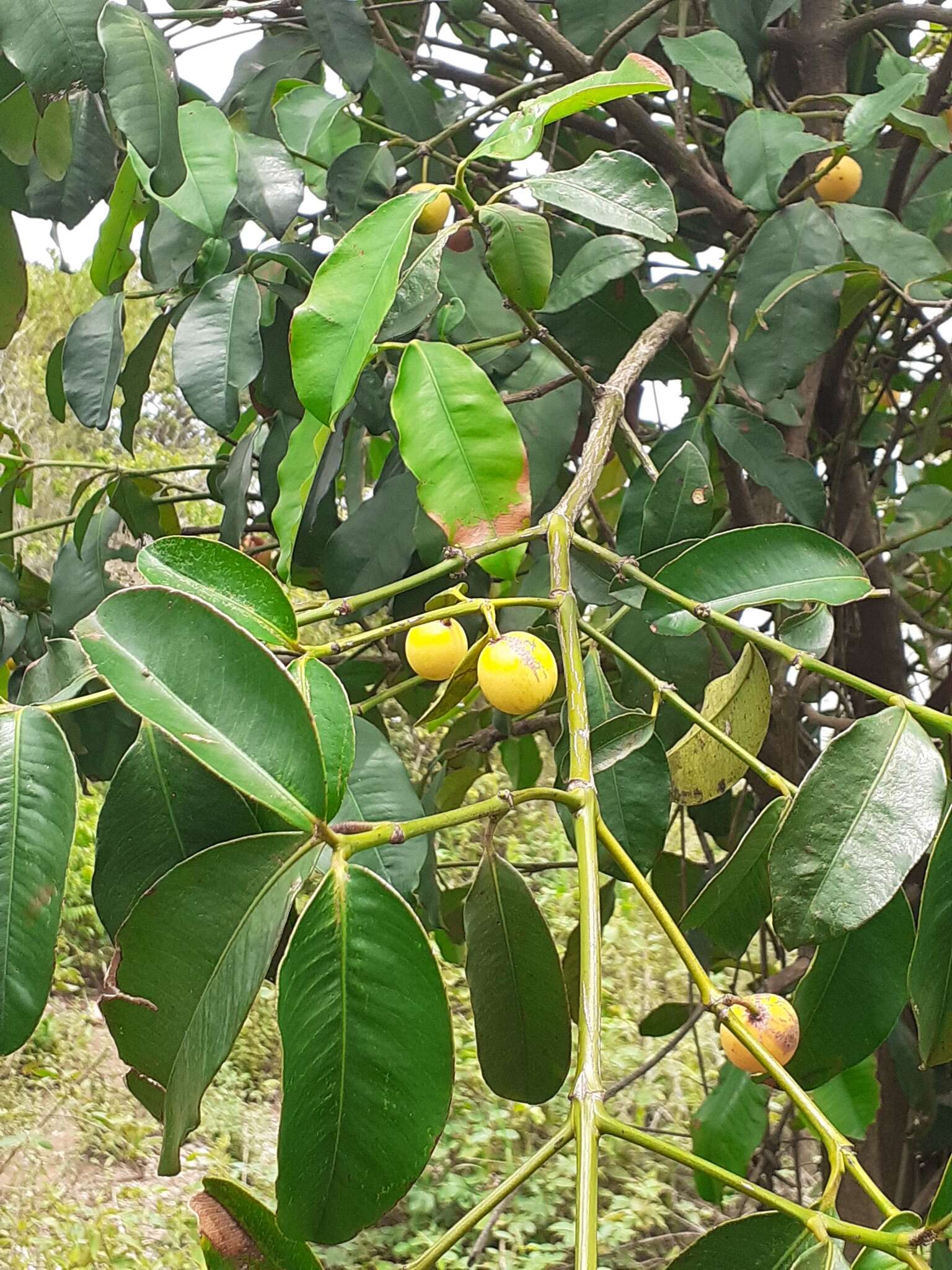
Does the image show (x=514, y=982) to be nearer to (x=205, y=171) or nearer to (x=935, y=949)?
(x=935, y=949)

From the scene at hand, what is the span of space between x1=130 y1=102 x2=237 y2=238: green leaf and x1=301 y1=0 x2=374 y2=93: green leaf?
13cm

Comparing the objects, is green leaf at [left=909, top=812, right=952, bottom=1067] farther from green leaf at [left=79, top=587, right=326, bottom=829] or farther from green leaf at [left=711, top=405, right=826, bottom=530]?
green leaf at [left=711, top=405, right=826, bottom=530]

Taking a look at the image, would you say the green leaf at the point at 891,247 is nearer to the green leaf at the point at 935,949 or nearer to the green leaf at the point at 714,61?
the green leaf at the point at 714,61

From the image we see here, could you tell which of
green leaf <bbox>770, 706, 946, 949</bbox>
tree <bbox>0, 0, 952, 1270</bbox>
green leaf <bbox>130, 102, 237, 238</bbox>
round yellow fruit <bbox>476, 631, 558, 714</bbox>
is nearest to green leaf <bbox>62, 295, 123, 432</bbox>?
tree <bbox>0, 0, 952, 1270</bbox>

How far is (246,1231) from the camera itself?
27 cm

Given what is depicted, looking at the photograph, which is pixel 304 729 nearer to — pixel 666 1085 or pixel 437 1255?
pixel 437 1255

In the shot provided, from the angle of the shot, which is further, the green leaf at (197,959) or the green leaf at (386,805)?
the green leaf at (386,805)

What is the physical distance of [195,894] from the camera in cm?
26

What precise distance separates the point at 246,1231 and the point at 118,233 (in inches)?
21.8

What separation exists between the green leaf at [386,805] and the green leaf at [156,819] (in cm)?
8

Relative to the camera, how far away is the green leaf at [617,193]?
421 mm

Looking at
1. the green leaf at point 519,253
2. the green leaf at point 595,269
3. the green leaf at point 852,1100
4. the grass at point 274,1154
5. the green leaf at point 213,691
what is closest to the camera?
the green leaf at point 213,691

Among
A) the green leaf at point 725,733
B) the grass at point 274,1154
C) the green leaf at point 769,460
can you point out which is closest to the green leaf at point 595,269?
the green leaf at point 769,460

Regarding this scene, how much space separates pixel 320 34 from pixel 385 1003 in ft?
1.91
